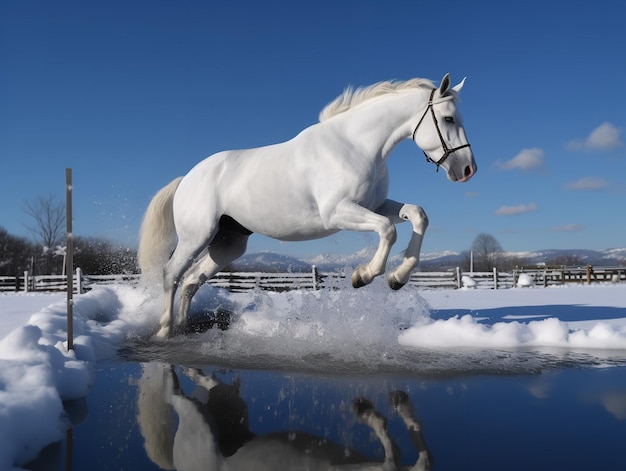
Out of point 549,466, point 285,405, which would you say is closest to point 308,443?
point 285,405

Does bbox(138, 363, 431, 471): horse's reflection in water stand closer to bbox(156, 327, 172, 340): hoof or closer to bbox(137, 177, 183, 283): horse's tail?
bbox(156, 327, 172, 340): hoof

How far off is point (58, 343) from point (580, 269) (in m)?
33.5

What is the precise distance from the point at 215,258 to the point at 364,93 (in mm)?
2475

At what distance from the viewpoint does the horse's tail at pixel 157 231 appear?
5.54m

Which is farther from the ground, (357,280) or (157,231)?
(157,231)

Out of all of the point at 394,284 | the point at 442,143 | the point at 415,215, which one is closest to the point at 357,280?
the point at 394,284

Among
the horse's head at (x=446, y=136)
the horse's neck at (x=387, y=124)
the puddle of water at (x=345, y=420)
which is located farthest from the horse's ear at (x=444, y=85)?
the puddle of water at (x=345, y=420)

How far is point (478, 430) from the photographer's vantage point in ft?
6.17

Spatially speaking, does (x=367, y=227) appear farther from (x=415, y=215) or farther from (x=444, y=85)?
(x=444, y=85)

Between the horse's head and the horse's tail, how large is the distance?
303 centimetres

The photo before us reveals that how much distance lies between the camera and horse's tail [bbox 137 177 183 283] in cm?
554

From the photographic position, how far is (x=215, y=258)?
541 centimetres

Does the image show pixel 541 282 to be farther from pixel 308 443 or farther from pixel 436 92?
pixel 308 443

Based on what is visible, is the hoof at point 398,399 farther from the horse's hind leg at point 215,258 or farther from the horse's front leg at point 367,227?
the horse's hind leg at point 215,258
